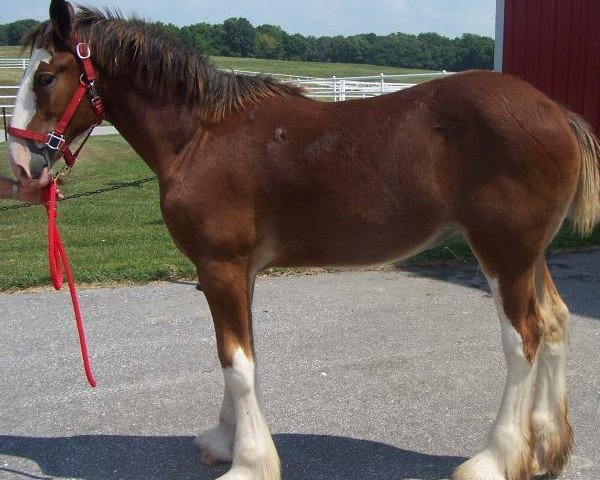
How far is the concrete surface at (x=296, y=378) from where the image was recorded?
129 inches

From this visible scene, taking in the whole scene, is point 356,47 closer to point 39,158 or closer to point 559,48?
point 559,48

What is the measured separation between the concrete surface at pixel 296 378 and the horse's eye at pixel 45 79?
1.78 m

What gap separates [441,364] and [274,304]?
5.41 feet

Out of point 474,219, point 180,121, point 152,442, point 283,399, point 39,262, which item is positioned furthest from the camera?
point 39,262

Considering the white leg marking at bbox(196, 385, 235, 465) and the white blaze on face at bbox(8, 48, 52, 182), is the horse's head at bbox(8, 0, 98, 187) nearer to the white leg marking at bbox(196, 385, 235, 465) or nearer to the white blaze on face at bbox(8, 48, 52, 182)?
the white blaze on face at bbox(8, 48, 52, 182)

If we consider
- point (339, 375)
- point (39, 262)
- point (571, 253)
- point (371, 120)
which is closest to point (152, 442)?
point (339, 375)

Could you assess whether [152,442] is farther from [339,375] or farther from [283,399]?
[339,375]

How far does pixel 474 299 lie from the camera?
5559 mm

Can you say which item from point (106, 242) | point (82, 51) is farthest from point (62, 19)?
point (106, 242)

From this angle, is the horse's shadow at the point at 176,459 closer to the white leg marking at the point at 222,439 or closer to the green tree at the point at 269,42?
the white leg marking at the point at 222,439

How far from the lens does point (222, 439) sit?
10.7ft

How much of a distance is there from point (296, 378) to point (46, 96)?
87.3 inches

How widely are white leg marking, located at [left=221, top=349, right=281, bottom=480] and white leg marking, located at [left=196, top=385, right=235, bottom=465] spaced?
0.84ft

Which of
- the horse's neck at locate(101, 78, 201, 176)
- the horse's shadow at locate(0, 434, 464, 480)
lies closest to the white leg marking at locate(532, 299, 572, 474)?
the horse's shadow at locate(0, 434, 464, 480)
